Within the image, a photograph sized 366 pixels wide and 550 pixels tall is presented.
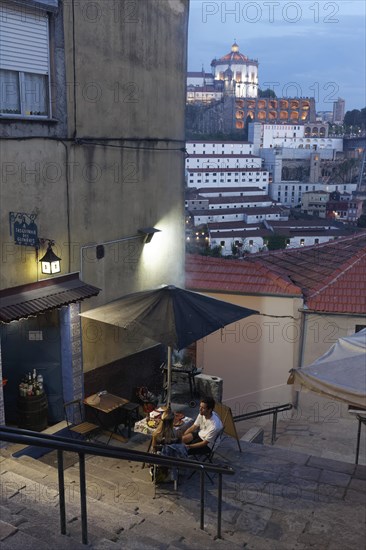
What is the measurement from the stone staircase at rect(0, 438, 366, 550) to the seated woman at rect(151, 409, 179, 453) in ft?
1.69

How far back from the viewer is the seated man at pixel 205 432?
23.5ft

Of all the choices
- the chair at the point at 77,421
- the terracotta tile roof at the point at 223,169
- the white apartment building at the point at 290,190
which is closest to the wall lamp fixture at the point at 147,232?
the chair at the point at 77,421

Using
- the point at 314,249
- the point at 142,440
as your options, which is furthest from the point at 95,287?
the point at 314,249

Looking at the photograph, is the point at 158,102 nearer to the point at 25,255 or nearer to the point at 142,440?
the point at 25,255

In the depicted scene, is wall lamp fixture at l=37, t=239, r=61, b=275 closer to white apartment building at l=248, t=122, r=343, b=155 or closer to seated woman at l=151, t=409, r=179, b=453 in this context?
seated woman at l=151, t=409, r=179, b=453

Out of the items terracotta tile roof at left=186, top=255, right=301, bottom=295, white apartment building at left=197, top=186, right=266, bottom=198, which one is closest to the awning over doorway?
terracotta tile roof at left=186, top=255, right=301, bottom=295

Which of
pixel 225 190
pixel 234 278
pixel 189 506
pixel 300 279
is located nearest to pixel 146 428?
pixel 189 506

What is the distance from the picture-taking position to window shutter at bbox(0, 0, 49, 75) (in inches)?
291

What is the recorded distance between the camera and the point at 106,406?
27.8ft

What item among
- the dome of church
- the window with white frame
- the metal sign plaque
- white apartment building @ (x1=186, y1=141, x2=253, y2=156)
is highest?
the dome of church

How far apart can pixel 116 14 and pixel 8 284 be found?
17.0 feet

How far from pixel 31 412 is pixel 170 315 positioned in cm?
258

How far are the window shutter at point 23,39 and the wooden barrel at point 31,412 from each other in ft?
15.9

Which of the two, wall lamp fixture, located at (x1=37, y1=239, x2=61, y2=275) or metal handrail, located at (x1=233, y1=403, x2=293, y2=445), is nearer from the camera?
wall lamp fixture, located at (x1=37, y1=239, x2=61, y2=275)
